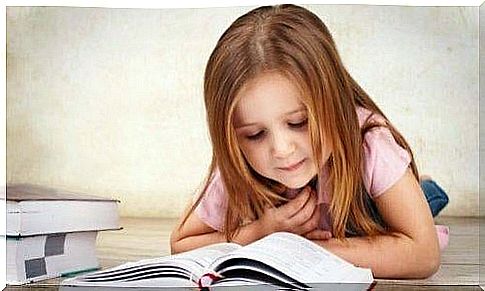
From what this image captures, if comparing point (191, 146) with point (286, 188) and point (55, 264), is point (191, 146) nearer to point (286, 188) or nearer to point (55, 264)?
point (286, 188)

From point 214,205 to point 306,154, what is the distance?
0.62ft

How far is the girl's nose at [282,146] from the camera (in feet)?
6.22

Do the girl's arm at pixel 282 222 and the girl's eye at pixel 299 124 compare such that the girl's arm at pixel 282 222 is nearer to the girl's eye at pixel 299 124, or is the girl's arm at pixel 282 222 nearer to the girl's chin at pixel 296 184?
the girl's chin at pixel 296 184

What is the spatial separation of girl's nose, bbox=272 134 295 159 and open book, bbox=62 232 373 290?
0.46 ft

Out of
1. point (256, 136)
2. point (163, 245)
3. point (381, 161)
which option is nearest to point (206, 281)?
point (163, 245)

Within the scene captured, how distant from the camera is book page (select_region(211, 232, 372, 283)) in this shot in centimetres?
181

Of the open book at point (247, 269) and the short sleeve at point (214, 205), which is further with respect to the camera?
the short sleeve at point (214, 205)

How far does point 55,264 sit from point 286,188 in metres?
0.44

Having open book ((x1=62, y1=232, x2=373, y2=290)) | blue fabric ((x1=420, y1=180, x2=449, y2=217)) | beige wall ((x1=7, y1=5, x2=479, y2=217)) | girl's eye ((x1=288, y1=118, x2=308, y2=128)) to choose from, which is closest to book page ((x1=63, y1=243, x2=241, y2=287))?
open book ((x1=62, y1=232, x2=373, y2=290))

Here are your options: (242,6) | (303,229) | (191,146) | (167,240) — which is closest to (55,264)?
(167,240)

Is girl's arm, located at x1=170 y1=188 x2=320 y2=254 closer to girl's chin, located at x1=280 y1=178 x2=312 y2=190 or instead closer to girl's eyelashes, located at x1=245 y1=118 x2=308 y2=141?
girl's chin, located at x1=280 y1=178 x2=312 y2=190

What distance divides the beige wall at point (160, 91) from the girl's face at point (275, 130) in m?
0.09

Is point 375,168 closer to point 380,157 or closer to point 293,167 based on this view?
point 380,157

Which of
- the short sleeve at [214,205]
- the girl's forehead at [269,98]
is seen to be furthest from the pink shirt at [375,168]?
the girl's forehead at [269,98]
